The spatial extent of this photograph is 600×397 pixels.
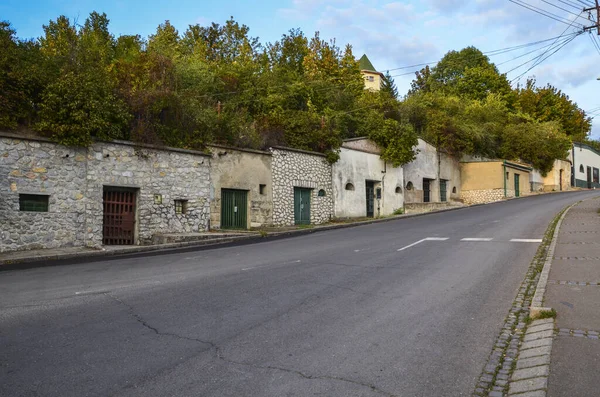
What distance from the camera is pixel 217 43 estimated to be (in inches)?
1736

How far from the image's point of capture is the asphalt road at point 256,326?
14.5 feet

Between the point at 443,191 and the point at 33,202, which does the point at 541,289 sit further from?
the point at 443,191

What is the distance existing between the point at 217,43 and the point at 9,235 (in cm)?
3320

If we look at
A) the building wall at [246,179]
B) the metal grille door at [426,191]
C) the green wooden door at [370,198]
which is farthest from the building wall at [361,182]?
the building wall at [246,179]

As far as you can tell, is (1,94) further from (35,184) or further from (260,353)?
(260,353)

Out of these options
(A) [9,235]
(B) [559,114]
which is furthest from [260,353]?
(B) [559,114]

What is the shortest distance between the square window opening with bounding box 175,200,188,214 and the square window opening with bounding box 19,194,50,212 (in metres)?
4.88

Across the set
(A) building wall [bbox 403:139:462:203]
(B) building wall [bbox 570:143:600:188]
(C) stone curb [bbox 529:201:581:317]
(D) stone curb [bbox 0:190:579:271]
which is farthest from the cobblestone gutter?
(B) building wall [bbox 570:143:600:188]

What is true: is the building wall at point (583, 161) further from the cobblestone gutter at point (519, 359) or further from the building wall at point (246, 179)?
the cobblestone gutter at point (519, 359)

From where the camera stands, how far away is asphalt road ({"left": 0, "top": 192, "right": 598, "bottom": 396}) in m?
4.41

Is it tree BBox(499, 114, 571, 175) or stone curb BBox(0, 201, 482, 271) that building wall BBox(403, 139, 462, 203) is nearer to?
tree BBox(499, 114, 571, 175)

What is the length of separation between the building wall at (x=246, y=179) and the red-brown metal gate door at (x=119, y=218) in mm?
3668

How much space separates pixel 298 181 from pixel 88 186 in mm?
11046

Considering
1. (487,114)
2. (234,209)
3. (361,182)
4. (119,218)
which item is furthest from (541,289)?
(487,114)
